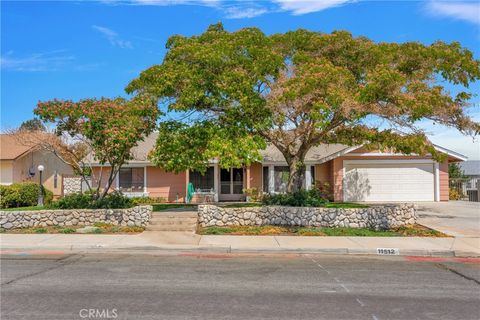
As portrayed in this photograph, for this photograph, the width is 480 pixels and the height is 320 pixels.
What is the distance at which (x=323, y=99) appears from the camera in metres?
14.1

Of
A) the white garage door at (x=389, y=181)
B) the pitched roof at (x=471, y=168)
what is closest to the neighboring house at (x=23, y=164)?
the white garage door at (x=389, y=181)

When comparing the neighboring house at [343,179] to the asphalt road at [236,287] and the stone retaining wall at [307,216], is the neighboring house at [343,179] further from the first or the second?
the asphalt road at [236,287]

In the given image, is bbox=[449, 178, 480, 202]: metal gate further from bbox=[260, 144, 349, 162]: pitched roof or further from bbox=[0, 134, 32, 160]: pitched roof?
bbox=[0, 134, 32, 160]: pitched roof

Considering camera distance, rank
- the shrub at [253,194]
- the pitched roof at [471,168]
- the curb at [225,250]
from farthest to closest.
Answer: the pitched roof at [471,168]
the shrub at [253,194]
the curb at [225,250]

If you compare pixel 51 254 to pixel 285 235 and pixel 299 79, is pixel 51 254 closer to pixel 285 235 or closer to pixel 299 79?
pixel 285 235

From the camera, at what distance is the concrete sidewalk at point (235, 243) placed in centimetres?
1157

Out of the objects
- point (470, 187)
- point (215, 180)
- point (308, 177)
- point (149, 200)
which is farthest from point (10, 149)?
point (470, 187)

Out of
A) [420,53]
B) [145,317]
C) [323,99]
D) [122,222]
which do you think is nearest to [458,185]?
[420,53]

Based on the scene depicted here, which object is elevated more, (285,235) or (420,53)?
(420,53)

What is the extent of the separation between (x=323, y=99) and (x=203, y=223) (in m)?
5.98

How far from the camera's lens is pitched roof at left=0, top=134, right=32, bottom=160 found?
27.6 meters

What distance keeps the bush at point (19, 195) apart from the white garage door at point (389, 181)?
17.4m

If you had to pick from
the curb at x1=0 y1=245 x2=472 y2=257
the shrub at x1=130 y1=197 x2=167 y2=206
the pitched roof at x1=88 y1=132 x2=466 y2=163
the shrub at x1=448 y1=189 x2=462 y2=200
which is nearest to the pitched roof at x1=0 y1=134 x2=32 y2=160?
the pitched roof at x1=88 y1=132 x2=466 y2=163

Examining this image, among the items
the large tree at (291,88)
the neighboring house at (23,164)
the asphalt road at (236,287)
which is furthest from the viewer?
the neighboring house at (23,164)
